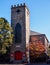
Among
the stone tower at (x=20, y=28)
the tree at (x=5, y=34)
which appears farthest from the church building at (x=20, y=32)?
the tree at (x=5, y=34)

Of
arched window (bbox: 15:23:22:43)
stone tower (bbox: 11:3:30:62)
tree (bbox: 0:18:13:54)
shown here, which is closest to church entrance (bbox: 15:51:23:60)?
stone tower (bbox: 11:3:30:62)

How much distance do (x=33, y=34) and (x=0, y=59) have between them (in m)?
11.0

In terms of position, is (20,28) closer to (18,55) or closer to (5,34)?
(5,34)

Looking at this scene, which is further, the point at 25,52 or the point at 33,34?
the point at 33,34

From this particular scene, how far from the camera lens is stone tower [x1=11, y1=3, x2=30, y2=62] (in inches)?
1833

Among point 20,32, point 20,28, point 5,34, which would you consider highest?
point 20,28

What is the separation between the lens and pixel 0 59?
1858 inches

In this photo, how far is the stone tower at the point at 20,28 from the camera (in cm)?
4656

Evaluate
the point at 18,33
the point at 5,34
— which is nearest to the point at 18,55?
the point at 18,33

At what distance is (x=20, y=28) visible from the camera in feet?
157

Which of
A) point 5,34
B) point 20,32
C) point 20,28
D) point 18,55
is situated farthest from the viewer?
point 20,28

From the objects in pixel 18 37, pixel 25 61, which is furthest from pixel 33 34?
pixel 25 61

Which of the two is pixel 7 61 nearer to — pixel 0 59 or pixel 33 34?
pixel 0 59

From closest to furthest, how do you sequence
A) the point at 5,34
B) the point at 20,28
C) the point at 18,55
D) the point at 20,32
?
the point at 5,34 < the point at 18,55 < the point at 20,32 < the point at 20,28
